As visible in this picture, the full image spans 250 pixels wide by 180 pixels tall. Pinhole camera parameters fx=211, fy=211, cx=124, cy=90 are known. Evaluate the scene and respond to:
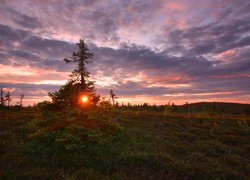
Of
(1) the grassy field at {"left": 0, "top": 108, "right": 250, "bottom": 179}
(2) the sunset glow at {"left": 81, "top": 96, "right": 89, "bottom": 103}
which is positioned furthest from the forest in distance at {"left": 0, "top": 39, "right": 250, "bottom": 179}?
(2) the sunset glow at {"left": 81, "top": 96, "right": 89, "bottom": 103}

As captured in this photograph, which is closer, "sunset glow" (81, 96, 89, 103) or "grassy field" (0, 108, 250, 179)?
"grassy field" (0, 108, 250, 179)

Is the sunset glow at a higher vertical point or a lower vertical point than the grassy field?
higher

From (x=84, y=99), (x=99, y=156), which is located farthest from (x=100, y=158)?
(x=84, y=99)

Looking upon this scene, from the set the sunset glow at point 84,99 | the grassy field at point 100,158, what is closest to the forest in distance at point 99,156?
the grassy field at point 100,158

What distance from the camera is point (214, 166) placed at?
35.8 ft

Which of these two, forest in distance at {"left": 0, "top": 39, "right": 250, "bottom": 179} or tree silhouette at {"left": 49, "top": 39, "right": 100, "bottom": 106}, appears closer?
forest in distance at {"left": 0, "top": 39, "right": 250, "bottom": 179}

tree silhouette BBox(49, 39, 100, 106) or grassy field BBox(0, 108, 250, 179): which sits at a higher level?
tree silhouette BBox(49, 39, 100, 106)

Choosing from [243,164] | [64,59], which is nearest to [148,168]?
[243,164]

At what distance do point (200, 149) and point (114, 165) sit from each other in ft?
24.5

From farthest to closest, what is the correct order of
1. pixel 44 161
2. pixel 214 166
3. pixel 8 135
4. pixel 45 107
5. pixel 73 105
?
pixel 73 105 < pixel 45 107 < pixel 8 135 < pixel 214 166 < pixel 44 161

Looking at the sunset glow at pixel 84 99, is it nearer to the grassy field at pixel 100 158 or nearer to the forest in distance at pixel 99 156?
the forest in distance at pixel 99 156

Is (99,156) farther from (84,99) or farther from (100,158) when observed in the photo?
(84,99)

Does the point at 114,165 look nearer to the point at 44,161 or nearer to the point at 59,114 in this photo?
the point at 44,161

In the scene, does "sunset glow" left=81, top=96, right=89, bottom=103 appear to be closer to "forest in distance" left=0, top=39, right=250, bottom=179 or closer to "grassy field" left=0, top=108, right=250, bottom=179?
"forest in distance" left=0, top=39, right=250, bottom=179
